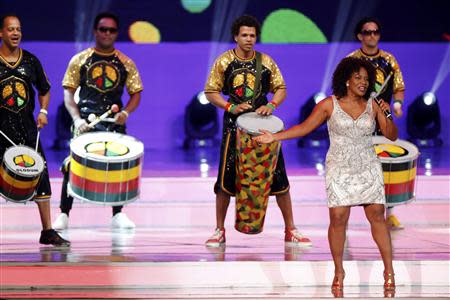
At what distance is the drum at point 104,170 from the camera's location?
7.36 m

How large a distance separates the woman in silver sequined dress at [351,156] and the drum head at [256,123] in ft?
1.76

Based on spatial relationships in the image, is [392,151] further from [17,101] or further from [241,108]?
[17,101]

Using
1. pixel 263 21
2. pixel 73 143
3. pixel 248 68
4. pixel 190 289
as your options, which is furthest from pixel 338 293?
pixel 263 21

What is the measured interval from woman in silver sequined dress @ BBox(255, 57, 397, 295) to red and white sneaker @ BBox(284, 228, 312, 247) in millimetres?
1120

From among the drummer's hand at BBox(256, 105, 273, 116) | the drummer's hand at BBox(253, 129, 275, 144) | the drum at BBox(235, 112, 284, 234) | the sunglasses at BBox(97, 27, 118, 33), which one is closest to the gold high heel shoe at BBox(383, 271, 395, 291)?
the drummer's hand at BBox(253, 129, 275, 144)

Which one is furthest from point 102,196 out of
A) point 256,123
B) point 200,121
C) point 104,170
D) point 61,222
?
point 200,121

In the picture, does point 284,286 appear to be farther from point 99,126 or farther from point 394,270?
point 99,126

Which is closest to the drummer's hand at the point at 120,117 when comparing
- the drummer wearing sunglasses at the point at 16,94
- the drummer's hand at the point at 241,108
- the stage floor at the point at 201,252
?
the drummer wearing sunglasses at the point at 16,94

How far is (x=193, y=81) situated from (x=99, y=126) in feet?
15.0

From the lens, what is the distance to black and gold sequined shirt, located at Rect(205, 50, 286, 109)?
7281 mm

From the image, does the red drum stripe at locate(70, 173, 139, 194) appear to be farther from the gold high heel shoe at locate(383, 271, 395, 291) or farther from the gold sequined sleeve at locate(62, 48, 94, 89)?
the gold high heel shoe at locate(383, 271, 395, 291)

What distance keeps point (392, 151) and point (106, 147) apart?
1.88 m

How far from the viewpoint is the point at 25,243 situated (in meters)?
7.58

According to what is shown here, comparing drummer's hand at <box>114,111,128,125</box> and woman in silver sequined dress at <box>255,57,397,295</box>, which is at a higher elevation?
woman in silver sequined dress at <box>255,57,397,295</box>
